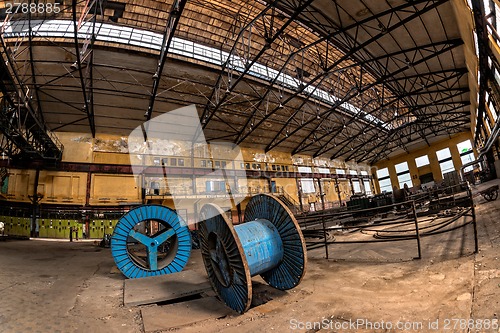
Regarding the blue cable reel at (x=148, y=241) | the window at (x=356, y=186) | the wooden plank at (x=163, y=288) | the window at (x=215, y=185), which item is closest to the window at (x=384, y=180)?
the window at (x=356, y=186)

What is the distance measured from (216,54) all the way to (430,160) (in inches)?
1391

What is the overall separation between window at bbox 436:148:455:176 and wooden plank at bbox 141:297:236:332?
40.4m

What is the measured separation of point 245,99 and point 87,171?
13905mm

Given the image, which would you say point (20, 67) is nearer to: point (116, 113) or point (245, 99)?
point (116, 113)

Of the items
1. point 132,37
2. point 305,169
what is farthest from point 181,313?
point 305,169

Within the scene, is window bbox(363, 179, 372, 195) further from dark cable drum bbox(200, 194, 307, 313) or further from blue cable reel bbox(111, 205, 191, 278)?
dark cable drum bbox(200, 194, 307, 313)

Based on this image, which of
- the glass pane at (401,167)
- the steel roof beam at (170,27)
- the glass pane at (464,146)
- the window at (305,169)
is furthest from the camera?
the glass pane at (401,167)

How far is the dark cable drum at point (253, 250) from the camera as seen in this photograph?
9.97ft

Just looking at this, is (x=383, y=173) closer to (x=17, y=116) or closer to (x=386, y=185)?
(x=386, y=185)

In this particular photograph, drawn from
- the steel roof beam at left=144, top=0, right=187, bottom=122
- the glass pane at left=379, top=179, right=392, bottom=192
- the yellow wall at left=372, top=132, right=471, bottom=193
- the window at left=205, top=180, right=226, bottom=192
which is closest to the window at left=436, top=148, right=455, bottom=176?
the yellow wall at left=372, top=132, right=471, bottom=193

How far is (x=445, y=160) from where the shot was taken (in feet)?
106

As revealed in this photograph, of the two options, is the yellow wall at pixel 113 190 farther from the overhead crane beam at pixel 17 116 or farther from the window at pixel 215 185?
the window at pixel 215 185

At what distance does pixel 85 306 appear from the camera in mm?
3592

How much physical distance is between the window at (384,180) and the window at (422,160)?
4630mm
